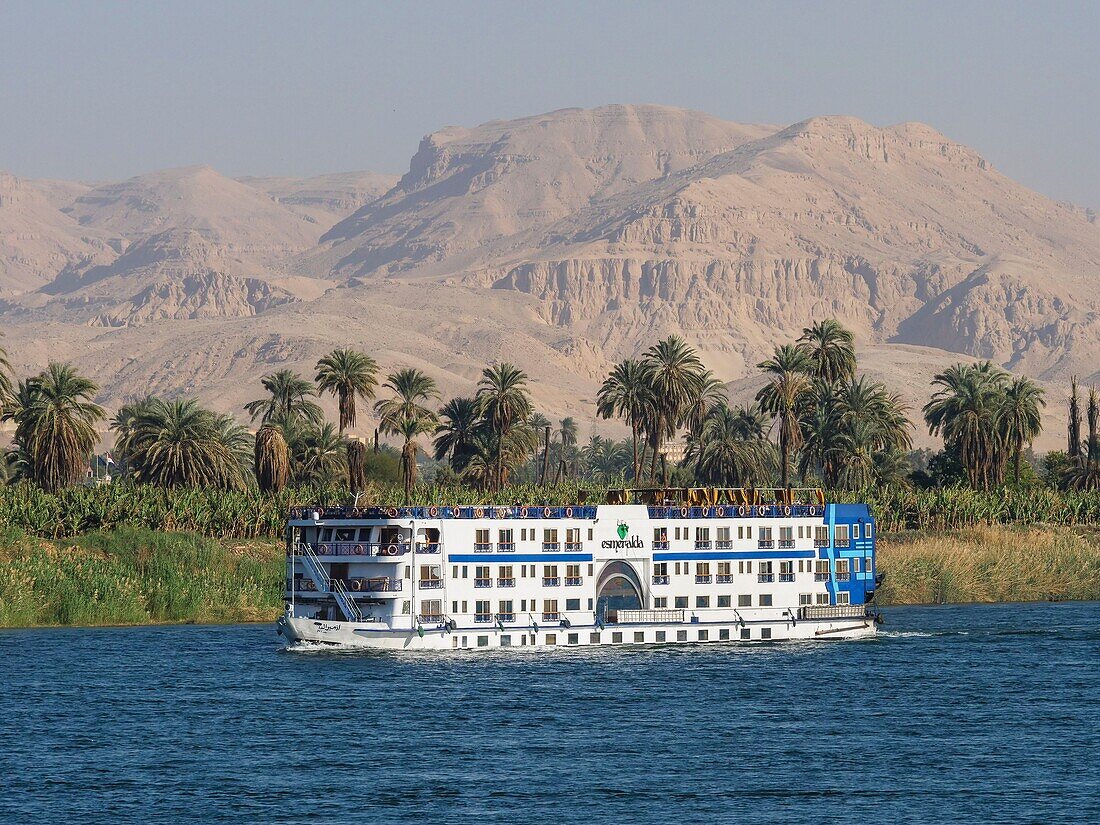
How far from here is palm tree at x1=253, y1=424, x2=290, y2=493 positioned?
137250mm

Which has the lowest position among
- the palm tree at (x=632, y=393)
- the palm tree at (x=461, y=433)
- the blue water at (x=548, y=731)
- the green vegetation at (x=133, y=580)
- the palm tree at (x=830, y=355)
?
the blue water at (x=548, y=731)

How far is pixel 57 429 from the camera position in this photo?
125625 mm

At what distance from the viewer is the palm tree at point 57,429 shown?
413 feet

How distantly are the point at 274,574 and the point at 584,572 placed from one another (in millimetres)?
25940

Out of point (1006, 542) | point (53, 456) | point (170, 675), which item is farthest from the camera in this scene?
point (1006, 542)

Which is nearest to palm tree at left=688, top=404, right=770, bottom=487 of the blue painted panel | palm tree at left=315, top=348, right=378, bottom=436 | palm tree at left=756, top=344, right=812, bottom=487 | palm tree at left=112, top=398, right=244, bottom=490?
palm tree at left=756, top=344, right=812, bottom=487

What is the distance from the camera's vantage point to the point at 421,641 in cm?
9075

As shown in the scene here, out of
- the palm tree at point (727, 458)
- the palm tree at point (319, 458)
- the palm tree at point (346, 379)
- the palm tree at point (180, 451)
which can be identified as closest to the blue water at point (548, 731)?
the palm tree at point (180, 451)

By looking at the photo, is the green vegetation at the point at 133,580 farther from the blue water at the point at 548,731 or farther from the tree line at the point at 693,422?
the tree line at the point at 693,422

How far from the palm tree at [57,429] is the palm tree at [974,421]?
73.5 m

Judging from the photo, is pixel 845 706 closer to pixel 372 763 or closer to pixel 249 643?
pixel 372 763

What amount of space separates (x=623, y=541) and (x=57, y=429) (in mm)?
48170

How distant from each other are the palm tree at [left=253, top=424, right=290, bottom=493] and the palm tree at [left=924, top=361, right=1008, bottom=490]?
5806cm

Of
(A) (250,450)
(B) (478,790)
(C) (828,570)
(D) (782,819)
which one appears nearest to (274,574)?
(C) (828,570)
